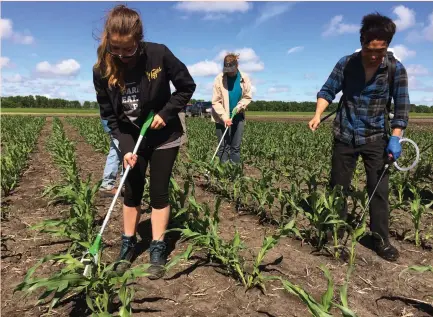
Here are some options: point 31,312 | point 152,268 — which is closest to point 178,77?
point 152,268

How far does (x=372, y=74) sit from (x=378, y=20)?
471 mm

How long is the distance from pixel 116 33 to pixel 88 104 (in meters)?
93.5

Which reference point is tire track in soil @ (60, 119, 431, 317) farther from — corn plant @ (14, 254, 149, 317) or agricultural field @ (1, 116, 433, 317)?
corn plant @ (14, 254, 149, 317)

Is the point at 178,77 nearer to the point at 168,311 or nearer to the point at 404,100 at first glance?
the point at 168,311

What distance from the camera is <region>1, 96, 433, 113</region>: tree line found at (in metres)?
75.6

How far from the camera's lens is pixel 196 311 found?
7.76 ft

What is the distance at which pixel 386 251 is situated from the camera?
10.5ft

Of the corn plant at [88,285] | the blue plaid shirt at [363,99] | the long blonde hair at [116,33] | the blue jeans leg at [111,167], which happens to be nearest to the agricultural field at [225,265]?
the corn plant at [88,285]

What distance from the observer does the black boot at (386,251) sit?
3166mm

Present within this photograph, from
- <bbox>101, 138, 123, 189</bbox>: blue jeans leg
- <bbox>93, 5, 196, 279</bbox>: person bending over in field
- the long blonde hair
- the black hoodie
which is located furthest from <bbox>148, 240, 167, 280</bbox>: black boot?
<bbox>101, 138, 123, 189</bbox>: blue jeans leg

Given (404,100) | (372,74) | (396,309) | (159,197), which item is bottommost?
(396,309)

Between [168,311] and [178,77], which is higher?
[178,77]

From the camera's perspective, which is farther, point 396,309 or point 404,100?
point 404,100

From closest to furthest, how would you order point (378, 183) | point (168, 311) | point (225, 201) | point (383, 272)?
point (168, 311)
point (383, 272)
point (378, 183)
point (225, 201)
